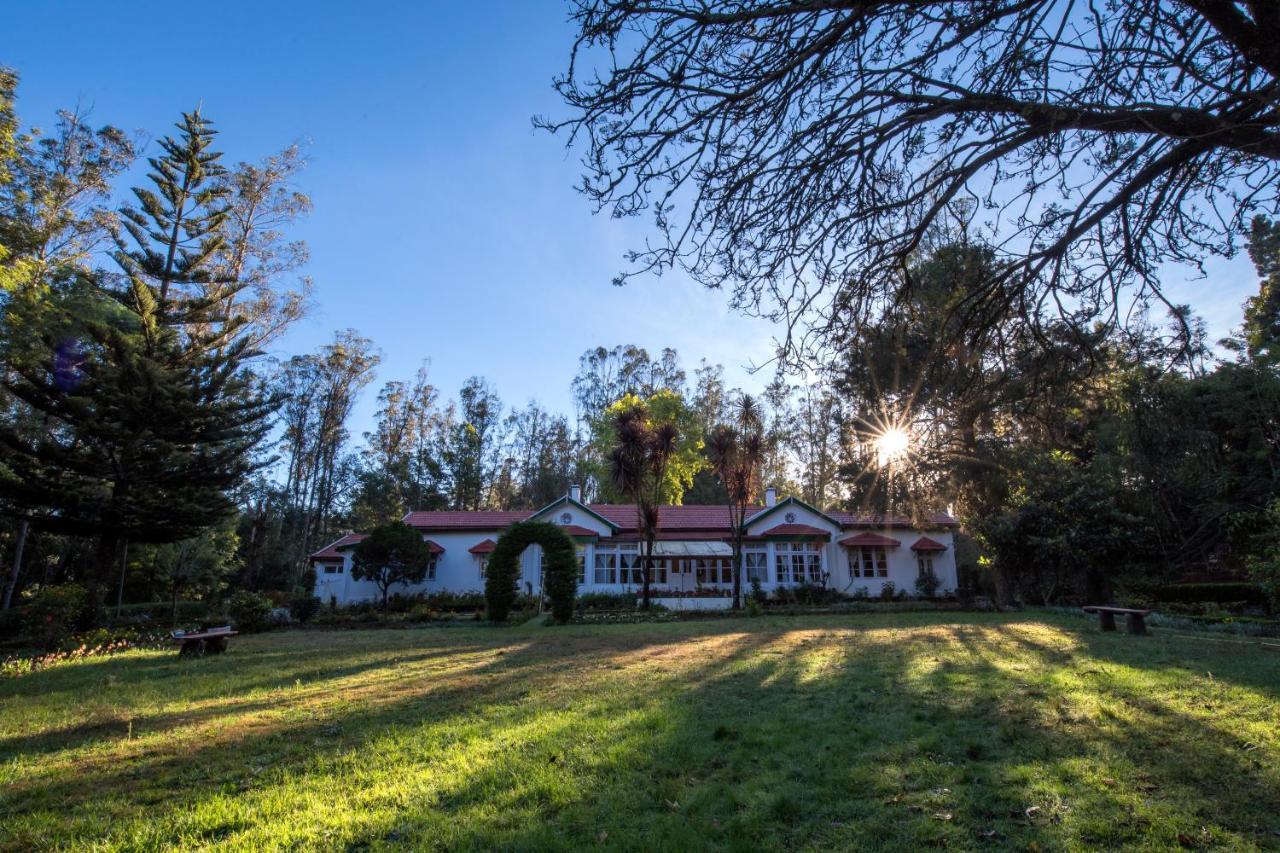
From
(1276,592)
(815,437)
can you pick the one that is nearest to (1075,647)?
(1276,592)

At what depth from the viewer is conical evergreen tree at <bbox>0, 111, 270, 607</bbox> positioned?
1569 cm

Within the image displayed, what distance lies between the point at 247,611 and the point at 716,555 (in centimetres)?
1761

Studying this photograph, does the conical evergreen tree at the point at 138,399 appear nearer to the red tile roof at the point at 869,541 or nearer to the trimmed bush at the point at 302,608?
the trimmed bush at the point at 302,608

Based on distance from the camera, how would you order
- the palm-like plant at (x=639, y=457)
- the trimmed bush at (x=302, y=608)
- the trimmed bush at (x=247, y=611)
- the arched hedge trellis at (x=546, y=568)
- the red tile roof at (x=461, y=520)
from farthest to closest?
the red tile roof at (x=461, y=520)
the palm-like plant at (x=639, y=457)
the trimmed bush at (x=302, y=608)
the arched hedge trellis at (x=546, y=568)
the trimmed bush at (x=247, y=611)

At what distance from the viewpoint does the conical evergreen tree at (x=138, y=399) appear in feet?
51.5

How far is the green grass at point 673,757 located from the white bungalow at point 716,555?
18.9 m

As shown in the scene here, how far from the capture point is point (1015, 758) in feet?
13.2

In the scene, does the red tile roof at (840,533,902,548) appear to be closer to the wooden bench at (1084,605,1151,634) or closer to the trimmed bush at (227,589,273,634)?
the wooden bench at (1084,605,1151,634)

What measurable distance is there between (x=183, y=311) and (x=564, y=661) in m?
17.9

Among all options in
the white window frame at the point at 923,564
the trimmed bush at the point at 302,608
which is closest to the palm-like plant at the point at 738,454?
the white window frame at the point at 923,564

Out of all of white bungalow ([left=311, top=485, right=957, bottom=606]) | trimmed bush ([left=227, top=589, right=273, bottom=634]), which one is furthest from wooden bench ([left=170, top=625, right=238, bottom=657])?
white bungalow ([left=311, top=485, right=957, bottom=606])

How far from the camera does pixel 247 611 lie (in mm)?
17578

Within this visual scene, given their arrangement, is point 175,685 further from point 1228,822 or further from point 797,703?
point 1228,822

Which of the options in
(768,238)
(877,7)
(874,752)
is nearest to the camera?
(877,7)
